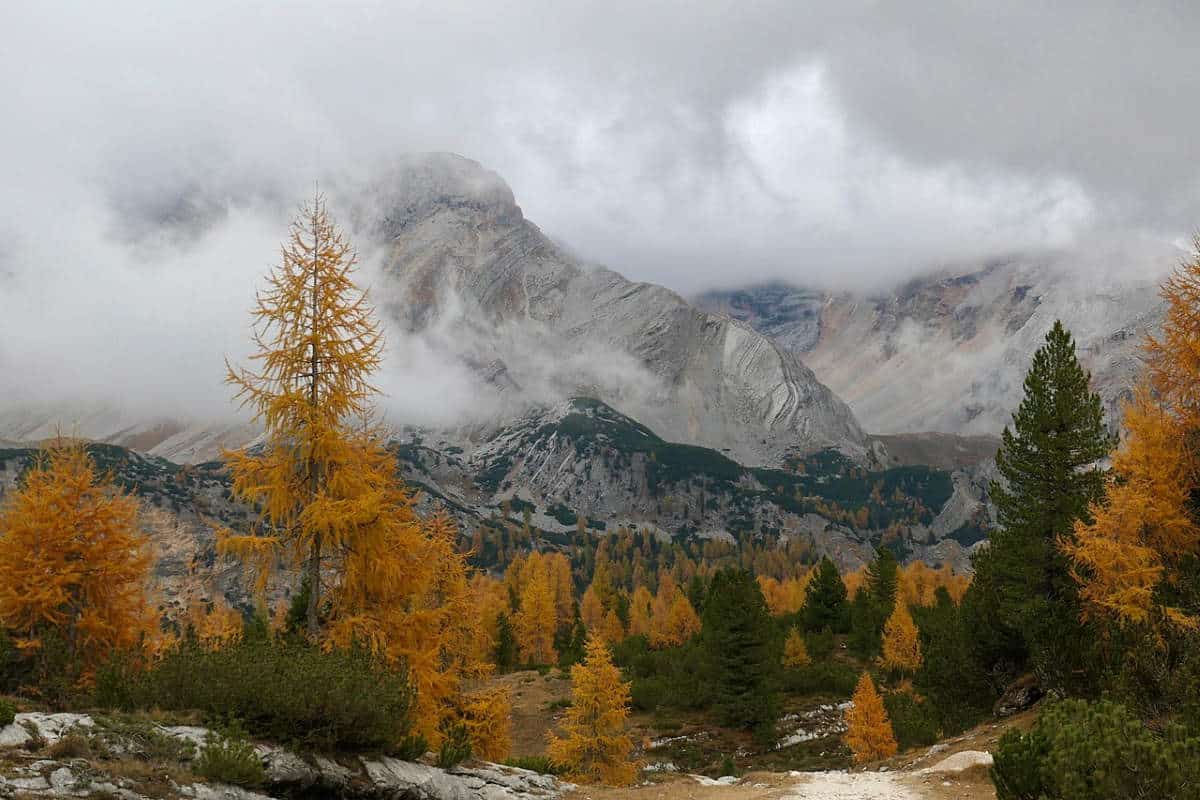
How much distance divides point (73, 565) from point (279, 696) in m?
9.34

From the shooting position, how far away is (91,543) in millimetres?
18188

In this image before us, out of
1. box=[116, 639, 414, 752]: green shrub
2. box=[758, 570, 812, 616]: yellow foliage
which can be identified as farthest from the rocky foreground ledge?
box=[758, 570, 812, 616]: yellow foliage

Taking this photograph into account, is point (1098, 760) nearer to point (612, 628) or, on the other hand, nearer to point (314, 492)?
point (314, 492)

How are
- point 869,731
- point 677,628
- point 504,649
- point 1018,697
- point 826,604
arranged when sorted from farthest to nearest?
point 677,628, point 826,604, point 504,649, point 869,731, point 1018,697

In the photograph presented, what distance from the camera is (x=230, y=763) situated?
32.4ft

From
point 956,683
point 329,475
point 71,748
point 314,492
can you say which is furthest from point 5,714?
point 956,683

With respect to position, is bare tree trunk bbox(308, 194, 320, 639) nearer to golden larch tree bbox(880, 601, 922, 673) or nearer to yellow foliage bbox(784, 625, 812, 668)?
golden larch tree bbox(880, 601, 922, 673)

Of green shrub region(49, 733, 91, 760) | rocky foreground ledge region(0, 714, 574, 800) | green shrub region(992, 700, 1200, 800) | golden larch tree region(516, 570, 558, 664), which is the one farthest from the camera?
golden larch tree region(516, 570, 558, 664)

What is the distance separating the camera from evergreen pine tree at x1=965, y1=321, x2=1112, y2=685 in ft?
82.1

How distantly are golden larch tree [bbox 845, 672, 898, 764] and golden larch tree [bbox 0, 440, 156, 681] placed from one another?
3177 cm

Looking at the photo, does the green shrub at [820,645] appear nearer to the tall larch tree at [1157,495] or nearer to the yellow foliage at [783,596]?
the yellow foliage at [783,596]

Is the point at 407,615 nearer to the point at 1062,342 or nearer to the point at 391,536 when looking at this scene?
the point at 391,536

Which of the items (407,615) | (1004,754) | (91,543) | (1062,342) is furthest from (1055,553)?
(91,543)

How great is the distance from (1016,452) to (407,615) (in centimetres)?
2177
